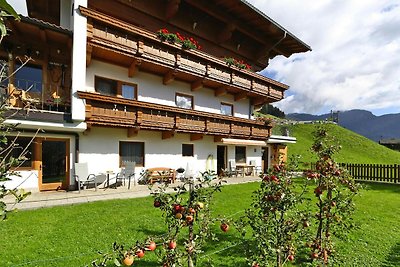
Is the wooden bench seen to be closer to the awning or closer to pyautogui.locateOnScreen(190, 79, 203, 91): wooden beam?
the awning

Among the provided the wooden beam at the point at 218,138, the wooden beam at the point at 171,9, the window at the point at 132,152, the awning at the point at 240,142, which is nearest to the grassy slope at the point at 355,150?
the awning at the point at 240,142

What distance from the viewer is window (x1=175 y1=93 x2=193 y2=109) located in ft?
57.1

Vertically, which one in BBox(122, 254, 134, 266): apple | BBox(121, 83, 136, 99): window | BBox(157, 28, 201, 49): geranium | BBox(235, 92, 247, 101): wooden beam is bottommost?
BBox(122, 254, 134, 266): apple

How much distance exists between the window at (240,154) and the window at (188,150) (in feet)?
16.8

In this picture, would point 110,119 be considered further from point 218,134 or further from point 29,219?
point 218,134

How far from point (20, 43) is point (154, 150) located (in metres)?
8.61

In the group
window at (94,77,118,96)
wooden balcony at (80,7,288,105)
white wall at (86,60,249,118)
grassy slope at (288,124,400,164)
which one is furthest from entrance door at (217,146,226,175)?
grassy slope at (288,124,400,164)

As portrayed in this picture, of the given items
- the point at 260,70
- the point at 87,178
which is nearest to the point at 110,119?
the point at 87,178

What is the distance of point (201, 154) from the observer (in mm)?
18719

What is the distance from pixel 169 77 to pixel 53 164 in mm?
8005

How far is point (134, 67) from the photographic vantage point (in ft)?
46.3

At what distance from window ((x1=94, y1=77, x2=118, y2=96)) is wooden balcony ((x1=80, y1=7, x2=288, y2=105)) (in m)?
1.05

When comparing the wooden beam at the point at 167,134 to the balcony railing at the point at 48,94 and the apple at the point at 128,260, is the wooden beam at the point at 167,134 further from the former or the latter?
the apple at the point at 128,260

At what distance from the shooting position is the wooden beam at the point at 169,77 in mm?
15564
